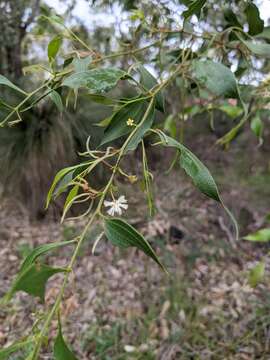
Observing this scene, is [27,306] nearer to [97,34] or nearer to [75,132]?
[75,132]

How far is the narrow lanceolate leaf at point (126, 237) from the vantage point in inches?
11.3

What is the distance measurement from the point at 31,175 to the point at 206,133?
113cm

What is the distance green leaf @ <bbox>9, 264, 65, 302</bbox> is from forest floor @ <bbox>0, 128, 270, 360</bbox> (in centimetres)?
81

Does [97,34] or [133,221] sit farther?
[97,34]

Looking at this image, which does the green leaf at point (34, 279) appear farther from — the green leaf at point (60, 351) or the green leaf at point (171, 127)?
the green leaf at point (171, 127)

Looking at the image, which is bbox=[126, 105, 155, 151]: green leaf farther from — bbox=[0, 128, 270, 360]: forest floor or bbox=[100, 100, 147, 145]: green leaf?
bbox=[0, 128, 270, 360]: forest floor

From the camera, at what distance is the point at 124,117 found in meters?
0.36

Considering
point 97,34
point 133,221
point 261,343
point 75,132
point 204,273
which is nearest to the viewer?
point 261,343

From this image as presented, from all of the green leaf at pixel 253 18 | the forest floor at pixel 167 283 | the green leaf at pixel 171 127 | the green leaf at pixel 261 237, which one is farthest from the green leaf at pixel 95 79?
the forest floor at pixel 167 283

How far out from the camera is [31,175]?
193cm

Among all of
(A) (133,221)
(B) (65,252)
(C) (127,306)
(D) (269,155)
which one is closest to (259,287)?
(C) (127,306)

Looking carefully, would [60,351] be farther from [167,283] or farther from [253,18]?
[167,283]

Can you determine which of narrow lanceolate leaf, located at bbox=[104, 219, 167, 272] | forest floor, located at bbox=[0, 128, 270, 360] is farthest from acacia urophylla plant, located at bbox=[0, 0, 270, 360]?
forest floor, located at bbox=[0, 128, 270, 360]

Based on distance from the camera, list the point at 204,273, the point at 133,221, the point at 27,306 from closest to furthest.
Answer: the point at 27,306 < the point at 204,273 < the point at 133,221
